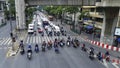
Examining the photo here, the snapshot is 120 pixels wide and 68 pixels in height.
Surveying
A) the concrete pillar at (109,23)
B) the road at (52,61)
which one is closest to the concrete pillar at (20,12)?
the concrete pillar at (109,23)

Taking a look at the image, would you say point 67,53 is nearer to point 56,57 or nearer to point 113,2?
point 56,57

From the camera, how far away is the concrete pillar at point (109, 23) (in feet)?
141

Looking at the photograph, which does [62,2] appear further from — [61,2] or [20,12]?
[20,12]

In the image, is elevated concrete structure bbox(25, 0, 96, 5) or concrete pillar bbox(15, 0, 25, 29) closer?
elevated concrete structure bbox(25, 0, 96, 5)

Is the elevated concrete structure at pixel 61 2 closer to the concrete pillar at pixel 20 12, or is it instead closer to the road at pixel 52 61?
the concrete pillar at pixel 20 12

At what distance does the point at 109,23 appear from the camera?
146 ft

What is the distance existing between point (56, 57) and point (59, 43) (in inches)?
385

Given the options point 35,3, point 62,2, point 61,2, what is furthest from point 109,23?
point 35,3

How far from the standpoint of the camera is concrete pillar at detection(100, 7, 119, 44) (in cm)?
4294

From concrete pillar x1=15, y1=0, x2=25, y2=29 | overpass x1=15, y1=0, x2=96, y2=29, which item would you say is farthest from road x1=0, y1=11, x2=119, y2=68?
concrete pillar x1=15, y1=0, x2=25, y2=29

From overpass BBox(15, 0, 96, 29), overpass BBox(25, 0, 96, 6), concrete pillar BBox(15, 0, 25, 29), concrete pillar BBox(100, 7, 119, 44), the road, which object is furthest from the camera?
concrete pillar BBox(15, 0, 25, 29)

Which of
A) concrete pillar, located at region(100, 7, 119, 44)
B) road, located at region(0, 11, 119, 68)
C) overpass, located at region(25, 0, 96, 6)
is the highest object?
overpass, located at region(25, 0, 96, 6)

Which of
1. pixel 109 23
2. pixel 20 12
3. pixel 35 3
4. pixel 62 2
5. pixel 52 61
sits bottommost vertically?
pixel 52 61

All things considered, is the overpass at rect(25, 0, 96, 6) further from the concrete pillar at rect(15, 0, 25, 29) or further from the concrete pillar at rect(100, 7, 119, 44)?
the concrete pillar at rect(100, 7, 119, 44)
